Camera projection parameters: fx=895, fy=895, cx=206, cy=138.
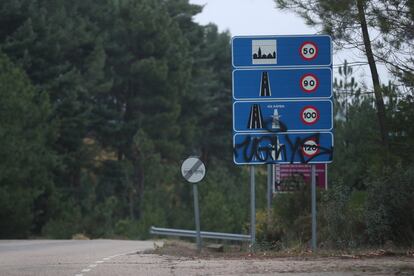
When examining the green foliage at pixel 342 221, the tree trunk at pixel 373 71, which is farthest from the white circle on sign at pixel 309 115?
the green foliage at pixel 342 221

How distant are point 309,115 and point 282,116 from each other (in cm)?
64

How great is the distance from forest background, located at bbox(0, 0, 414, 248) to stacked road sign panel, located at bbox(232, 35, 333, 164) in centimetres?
96

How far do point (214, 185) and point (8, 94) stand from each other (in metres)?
15.6

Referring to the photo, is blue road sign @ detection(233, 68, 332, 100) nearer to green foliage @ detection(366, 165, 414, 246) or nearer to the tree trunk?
the tree trunk

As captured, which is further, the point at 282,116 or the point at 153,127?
the point at 153,127

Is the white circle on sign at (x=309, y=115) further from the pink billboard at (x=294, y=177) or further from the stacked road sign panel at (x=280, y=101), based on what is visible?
the pink billboard at (x=294, y=177)

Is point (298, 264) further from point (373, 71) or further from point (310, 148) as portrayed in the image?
point (373, 71)

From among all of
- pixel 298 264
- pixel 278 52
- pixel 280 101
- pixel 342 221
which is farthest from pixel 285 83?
pixel 298 264

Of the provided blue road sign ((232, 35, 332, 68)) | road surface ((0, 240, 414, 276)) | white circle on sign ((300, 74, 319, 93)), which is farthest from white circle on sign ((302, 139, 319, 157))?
road surface ((0, 240, 414, 276))

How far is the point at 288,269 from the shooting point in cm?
1509

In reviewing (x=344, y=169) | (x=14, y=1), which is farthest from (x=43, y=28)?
(x=344, y=169)

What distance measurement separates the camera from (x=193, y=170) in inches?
835

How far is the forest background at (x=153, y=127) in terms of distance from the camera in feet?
65.2

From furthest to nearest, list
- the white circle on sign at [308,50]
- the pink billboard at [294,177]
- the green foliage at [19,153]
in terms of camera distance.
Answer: the green foliage at [19,153], the pink billboard at [294,177], the white circle on sign at [308,50]
